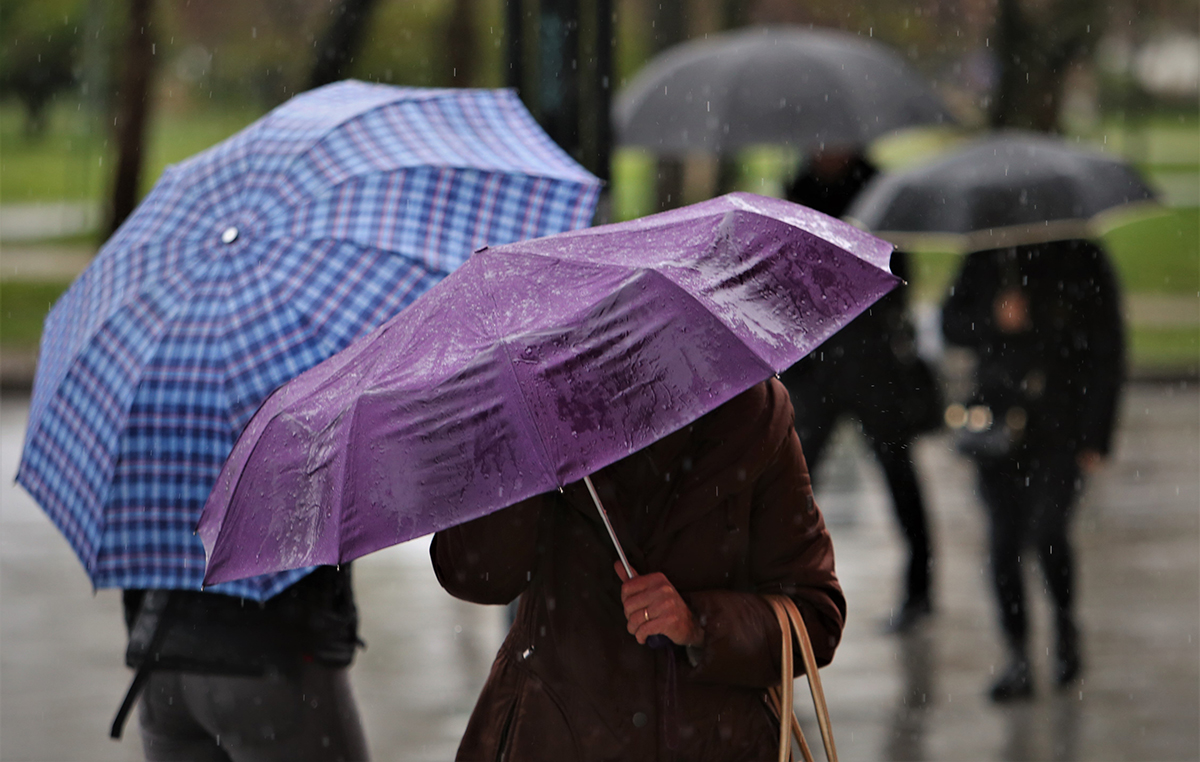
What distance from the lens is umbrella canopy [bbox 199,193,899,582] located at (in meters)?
2.26

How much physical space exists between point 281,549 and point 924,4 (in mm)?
31914

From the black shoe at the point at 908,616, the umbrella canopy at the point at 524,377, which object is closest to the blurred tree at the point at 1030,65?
the black shoe at the point at 908,616

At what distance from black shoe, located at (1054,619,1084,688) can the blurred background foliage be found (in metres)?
10.4

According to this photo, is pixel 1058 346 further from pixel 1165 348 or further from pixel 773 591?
pixel 1165 348

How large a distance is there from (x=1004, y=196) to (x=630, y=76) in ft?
86.7

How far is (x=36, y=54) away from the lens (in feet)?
118

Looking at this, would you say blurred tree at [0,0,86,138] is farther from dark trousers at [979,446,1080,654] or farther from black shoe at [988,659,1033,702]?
black shoe at [988,659,1033,702]

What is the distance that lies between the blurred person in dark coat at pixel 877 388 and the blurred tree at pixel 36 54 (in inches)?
1031

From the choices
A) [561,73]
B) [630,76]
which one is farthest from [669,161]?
[561,73]

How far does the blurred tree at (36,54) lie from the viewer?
102ft

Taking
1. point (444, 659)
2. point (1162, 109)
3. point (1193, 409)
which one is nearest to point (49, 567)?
point (444, 659)

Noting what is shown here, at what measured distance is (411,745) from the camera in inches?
228

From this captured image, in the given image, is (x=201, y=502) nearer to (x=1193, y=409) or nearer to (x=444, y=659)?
(x=444, y=659)

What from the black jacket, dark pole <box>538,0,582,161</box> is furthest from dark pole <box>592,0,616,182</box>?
the black jacket
